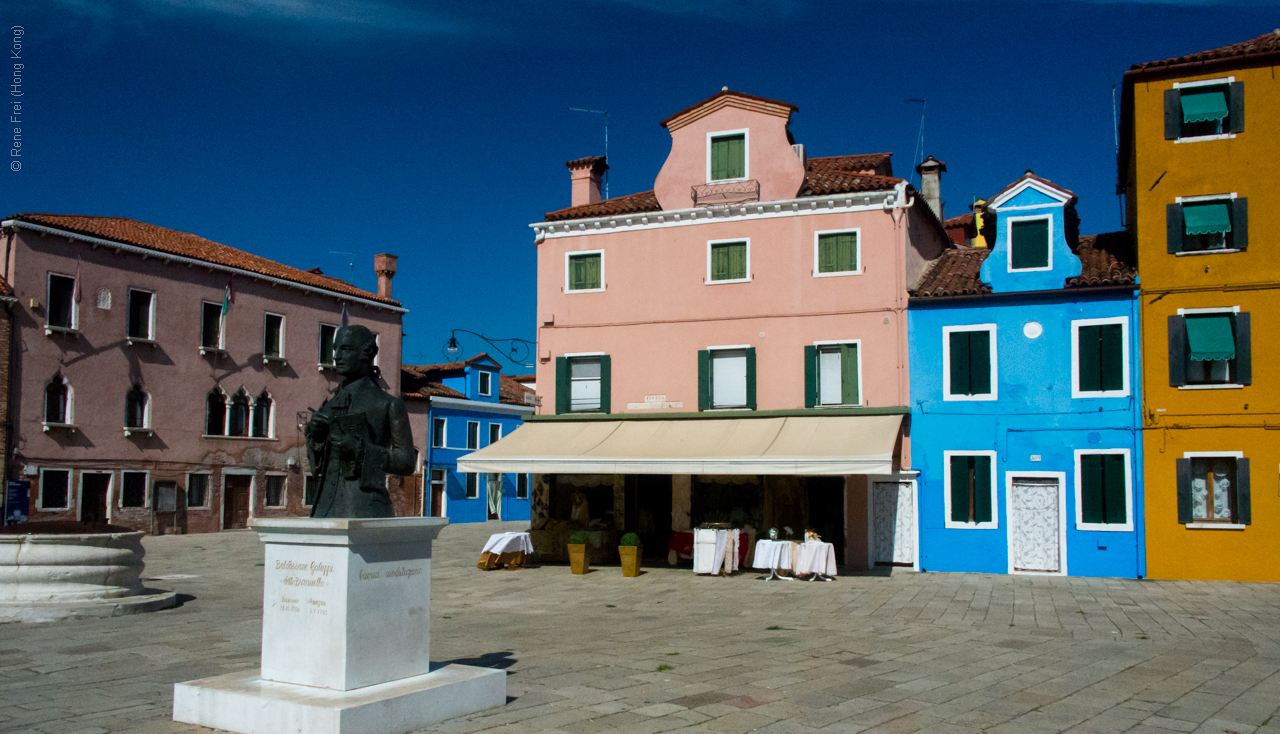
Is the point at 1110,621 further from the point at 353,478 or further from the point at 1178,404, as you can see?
the point at 353,478

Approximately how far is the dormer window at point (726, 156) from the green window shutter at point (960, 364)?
6.04 metres

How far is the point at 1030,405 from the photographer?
66.1 feet

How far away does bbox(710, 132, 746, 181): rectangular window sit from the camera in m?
22.7

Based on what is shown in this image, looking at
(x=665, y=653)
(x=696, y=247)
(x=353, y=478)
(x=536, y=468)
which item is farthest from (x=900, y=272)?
(x=353, y=478)

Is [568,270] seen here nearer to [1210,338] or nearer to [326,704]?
[1210,338]

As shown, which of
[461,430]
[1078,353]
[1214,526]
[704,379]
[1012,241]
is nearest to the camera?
[1214,526]

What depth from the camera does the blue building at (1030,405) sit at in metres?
19.6

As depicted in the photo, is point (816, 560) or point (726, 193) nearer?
point (816, 560)

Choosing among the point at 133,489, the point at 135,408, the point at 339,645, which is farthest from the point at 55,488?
the point at 339,645

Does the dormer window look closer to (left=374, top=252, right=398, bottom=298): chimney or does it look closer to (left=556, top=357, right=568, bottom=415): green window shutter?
(left=556, top=357, right=568, bottom=415): green window shutter

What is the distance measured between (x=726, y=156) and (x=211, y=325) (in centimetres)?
1853

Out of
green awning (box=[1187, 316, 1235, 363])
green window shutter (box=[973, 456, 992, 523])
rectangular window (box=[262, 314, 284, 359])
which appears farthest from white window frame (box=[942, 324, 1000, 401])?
rectangular window (box=[262, 314, 284, 359])

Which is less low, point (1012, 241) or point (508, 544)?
point (1012, 241)

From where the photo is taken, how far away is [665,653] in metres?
10.3
